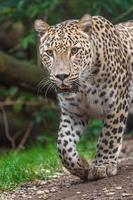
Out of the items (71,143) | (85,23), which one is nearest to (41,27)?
(85,23)

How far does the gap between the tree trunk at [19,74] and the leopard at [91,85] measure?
4.63m

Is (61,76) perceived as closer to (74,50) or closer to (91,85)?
(74,50)

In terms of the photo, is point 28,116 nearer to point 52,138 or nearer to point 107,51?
point 52,138

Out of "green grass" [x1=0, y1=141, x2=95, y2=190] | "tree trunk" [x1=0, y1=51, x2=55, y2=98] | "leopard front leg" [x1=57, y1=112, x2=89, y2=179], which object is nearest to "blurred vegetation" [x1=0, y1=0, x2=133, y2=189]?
"tree trunk" [x1=0, y1=51, x2=55, y2=98]

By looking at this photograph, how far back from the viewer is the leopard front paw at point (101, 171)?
800cm

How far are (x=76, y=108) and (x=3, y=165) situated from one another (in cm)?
126

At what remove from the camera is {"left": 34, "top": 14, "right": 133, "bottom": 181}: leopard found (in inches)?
297

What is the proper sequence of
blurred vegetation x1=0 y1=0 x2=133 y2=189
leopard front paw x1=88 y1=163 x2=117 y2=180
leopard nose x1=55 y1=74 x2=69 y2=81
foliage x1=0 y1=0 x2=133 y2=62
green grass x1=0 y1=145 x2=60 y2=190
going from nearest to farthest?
leopard nose x1=55 y1=74 x2=69 y2=81 → leopard front paw x1=88 y1=163 x2=117 y2=180 → green grass x1=0 y1=145 x2=60 y2=190 → foliage x1=0 y1=0 x2=133 y2=62 → blurred vegetation x1=0 y1=0 x2=133 y2=189

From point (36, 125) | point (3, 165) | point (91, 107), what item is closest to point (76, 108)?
point (91, 107)

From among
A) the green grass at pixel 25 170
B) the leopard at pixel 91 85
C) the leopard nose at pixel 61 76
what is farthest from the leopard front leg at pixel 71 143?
the leopard nose at pixel 61 76

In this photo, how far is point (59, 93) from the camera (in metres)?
7.64

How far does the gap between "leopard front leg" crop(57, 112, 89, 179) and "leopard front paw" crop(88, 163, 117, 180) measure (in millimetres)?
54

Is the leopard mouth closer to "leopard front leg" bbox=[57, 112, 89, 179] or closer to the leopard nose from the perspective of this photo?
the leopard nose

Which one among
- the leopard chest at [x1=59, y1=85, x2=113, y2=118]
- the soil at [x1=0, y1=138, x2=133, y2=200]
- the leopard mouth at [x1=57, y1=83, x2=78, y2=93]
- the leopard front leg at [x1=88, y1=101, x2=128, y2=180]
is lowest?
the soil at [x1=0, y1=138, x2=133, y2=200]
